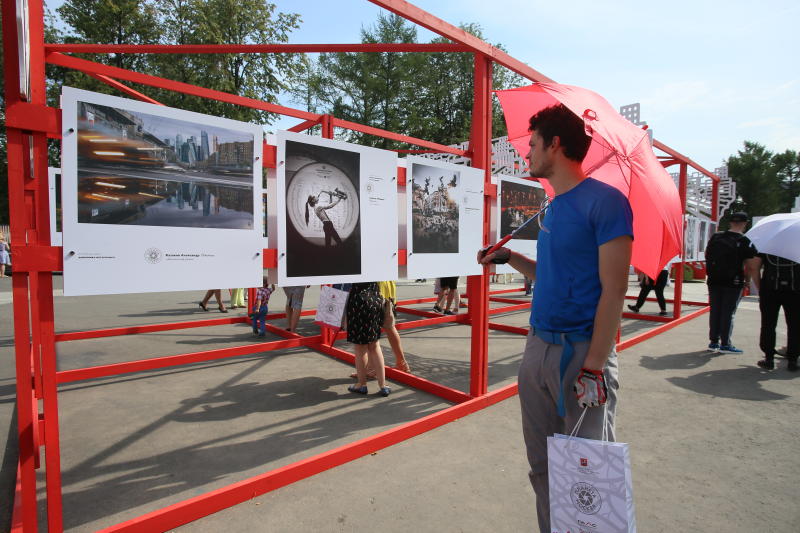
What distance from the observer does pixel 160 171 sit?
2.43 meters

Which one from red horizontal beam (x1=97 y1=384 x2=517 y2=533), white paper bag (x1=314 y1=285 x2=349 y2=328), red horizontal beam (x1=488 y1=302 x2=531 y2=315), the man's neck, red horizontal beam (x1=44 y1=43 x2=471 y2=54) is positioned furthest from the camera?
red horizontal beam (x1=488 y1=302 x2=531 y2=315)

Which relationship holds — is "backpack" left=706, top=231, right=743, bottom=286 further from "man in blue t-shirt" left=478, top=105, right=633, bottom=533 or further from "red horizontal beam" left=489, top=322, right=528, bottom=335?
"man in blue t-shirt" left=478, top=105, right=633, bottom=533

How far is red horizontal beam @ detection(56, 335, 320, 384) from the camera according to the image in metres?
4.87

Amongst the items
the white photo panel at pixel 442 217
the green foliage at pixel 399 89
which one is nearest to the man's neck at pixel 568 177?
the white photo panel at pixel 442 217

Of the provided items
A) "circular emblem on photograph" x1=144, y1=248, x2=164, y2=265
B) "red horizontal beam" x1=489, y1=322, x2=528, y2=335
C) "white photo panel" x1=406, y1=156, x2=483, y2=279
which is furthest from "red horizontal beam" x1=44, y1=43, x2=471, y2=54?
"red horizontal beam" x1=489, y1=322, x2=528, y2=335

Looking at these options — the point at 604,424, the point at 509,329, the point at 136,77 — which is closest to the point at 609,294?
the point at 604,424

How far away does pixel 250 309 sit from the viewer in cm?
782

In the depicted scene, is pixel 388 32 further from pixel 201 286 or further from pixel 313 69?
pixel 201 286

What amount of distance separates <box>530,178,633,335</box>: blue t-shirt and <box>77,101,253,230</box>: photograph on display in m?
1.90

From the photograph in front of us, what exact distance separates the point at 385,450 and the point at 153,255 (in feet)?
6.93

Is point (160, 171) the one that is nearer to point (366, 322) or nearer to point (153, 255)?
point (153, 255)

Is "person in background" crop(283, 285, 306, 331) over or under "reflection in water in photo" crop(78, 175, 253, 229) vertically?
under

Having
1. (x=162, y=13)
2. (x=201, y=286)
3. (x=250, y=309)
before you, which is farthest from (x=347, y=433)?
(x=162, y=13)

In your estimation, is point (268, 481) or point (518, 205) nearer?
point (268, 481)
